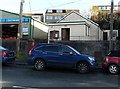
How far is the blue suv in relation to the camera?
1669 centimetres

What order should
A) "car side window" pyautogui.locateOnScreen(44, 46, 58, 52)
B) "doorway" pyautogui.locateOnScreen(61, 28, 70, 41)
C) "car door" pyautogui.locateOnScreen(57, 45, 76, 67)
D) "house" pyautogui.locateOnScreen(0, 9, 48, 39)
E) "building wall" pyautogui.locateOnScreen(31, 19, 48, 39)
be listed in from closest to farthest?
"car door" pyautogui.locateOnScreen(57, 45, 76, 67)
"car side window" pyautogui.locateOnScreen(44, 46, 58, 52)
"house" pyautogui.locateOnScreen(0, 9, 48, 39)
"building wall" pyautogui.locateOnScreen(31, 19, 48, 39)
"doorway" pyautogui.locateOnScreen(61, 28, 70, 41)

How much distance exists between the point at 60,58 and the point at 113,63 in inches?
121

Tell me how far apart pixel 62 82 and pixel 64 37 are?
28780mm

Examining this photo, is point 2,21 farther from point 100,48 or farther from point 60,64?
point 60,64

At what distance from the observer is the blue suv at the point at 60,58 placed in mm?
16688

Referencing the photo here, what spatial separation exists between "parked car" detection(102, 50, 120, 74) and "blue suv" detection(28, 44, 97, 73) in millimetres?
763

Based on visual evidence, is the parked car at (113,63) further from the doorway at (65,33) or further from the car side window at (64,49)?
the doorway at (65,33)

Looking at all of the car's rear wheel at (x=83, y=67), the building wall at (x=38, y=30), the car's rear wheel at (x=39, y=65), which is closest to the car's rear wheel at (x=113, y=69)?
the car's rear wheel at (x=83, y=67)

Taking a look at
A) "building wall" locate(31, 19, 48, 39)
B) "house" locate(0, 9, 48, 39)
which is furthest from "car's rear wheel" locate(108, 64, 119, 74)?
"building wall" locate(31, 19, 48, 39)

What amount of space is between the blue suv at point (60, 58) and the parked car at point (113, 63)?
30.0 inches

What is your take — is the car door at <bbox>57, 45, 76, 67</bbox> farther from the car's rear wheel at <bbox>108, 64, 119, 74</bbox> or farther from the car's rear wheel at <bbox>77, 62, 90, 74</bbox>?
the car's rear wheel at <bbox>108, 64, 119, 74</bbox>

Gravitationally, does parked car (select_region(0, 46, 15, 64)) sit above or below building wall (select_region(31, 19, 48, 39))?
below

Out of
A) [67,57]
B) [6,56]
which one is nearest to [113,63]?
[67,57]

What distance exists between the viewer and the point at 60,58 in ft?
55.9
